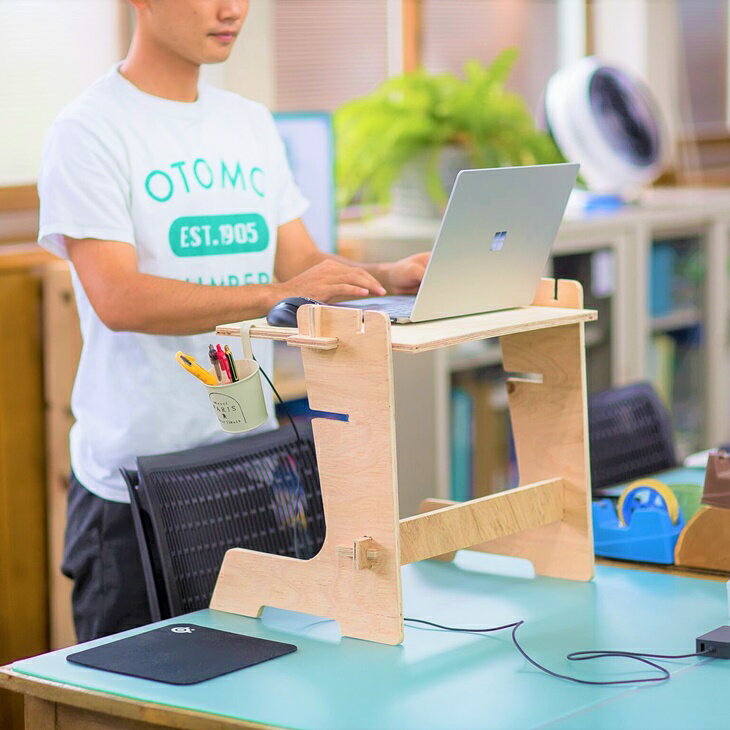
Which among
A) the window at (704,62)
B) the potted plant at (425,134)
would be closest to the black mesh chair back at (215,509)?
the potted plant at (425,134)

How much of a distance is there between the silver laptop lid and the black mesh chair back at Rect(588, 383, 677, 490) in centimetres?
79

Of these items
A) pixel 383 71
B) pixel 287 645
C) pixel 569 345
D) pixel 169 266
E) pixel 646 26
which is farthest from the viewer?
pixel 646 26

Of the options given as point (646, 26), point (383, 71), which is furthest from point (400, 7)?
point (646, 26)

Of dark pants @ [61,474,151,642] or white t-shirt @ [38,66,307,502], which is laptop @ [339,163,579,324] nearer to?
white t-shirt @ [38,66,307,502]

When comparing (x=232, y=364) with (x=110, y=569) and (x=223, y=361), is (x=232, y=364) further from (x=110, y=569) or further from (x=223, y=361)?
(x=110, y=569)

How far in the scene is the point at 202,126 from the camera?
2027 mm

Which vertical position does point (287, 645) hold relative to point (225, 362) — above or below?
below

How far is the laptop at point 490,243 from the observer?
1538 millimetres

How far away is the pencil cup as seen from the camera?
5.16ft

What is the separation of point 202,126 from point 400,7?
83.8 inches

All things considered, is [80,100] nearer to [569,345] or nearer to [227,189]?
[227,189]

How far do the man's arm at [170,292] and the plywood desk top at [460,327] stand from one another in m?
0.08

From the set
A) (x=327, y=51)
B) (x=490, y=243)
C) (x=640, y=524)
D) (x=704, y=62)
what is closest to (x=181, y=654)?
(x=490, y=243)

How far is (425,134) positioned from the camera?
11.5ft
